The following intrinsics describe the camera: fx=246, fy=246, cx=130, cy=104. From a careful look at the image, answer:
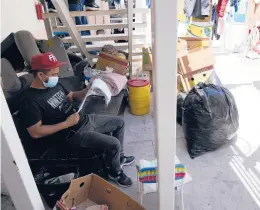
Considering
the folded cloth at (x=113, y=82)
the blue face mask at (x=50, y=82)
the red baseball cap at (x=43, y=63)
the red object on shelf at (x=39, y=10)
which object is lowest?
the folded cloth at (x=113, y=82)

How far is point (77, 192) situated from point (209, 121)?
1.38 metres

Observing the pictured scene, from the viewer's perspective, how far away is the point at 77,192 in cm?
173

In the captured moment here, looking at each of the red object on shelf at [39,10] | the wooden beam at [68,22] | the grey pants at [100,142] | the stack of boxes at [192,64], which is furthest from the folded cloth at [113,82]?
the red object on shelf at [39,10]

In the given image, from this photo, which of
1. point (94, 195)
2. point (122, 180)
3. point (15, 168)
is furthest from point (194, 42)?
point (15, 168)

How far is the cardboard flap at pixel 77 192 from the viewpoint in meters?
1.65

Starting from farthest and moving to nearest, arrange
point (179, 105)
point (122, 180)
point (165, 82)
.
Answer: point (179, 105) → point (122, 180) → point (165, 82)

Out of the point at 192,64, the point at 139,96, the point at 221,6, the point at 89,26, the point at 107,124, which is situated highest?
the point at 221,6

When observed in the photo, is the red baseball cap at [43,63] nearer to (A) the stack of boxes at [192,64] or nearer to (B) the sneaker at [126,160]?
(B) the sneaker at [126,160]

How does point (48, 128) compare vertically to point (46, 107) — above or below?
below

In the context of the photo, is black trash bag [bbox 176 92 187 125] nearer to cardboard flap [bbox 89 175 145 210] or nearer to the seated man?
the seated man

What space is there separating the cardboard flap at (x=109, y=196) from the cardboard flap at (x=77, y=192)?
0.04m

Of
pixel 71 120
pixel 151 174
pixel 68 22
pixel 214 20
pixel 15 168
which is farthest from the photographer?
pixel 214 20

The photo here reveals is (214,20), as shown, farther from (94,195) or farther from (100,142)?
(94,195)

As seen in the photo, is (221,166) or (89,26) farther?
(89,26)
